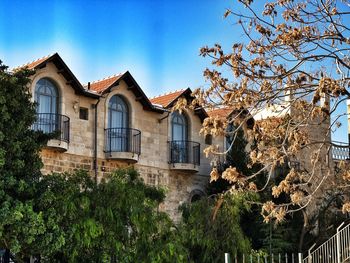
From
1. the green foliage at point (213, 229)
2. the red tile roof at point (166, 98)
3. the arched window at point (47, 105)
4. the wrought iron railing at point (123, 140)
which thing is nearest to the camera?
the green foliage at point (213, 229)

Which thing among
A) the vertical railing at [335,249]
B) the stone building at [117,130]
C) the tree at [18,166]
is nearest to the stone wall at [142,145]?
the stone building at [117,130]

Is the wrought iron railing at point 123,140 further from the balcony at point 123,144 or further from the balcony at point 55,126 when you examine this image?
the balcony at point 55,126

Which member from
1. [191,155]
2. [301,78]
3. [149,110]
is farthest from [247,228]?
[301,78]

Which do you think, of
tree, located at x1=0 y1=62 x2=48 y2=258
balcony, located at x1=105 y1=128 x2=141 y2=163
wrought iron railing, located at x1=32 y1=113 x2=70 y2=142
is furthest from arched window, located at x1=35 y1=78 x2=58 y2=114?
tree, located at x1=0 y1=62 x2=48 y2=258

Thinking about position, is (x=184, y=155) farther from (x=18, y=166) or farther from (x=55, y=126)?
(x=18, y=166)

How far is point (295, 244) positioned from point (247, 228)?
78.1 inches

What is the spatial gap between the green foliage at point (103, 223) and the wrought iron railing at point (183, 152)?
9.27 metres

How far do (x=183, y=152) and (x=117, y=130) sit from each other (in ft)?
11.6

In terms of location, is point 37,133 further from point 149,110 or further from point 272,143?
point 149,110

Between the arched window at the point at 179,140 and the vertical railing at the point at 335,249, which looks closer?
the vertical railing at the point at 335,249

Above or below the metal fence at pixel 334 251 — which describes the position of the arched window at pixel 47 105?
above

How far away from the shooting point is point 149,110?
2703 cm

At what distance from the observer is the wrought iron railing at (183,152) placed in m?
27.5

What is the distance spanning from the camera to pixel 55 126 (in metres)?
23.5
